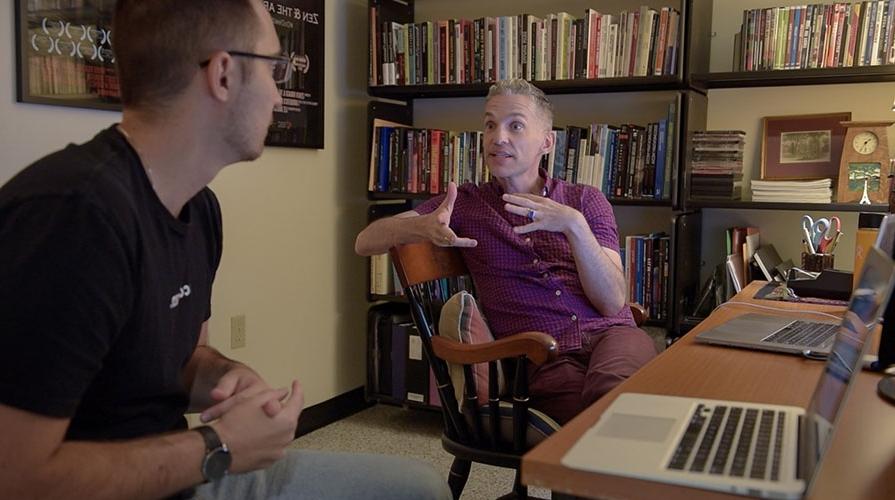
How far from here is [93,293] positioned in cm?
88

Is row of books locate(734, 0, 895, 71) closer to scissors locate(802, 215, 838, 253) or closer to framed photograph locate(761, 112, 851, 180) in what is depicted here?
framed photograph locate(761, 112, 851, 180)

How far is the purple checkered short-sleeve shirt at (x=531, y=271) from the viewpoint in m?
2.08

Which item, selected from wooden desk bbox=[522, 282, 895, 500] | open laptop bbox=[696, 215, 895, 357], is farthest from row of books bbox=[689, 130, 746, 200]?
wooden desk bbox=[522, 282, 895, 500]

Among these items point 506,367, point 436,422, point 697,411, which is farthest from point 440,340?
point 436,422

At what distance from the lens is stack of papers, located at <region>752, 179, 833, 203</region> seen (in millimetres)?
2609

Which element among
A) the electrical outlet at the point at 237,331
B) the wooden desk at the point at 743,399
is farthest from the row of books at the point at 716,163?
the electrical outlet at the point at 237,331

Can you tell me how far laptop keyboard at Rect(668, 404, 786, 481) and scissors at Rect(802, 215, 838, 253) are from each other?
5.30ft

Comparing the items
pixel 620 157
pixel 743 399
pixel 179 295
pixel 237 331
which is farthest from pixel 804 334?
pixel 237 331

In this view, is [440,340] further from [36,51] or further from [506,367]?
[36,51]

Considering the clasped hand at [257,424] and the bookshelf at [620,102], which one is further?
the bookshelf at [620,102]

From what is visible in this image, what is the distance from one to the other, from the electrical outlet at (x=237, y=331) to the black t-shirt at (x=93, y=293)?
5.69ft

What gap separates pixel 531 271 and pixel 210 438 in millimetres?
1259

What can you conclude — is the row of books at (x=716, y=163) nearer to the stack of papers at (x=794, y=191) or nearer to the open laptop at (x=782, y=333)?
the stack of papers at (x=794, y=191)

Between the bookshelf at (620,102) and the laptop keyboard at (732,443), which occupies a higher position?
the bookshelf at (620,102)
